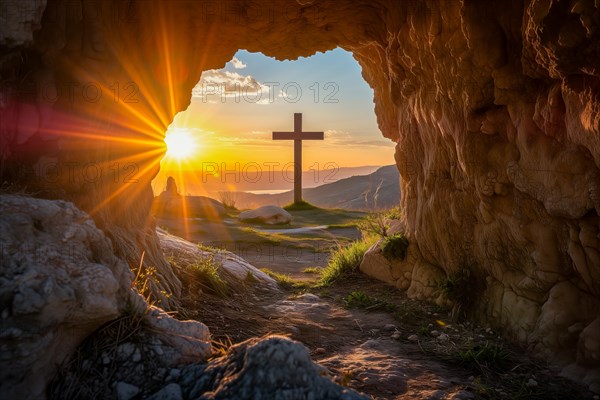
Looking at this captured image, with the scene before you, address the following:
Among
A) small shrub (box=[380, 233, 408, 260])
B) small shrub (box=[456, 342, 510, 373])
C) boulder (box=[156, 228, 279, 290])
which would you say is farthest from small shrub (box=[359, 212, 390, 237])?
small shrub (box=[456, 342, 510, 373])

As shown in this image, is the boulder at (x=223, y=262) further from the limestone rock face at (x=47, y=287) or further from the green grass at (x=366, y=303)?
the limestone rock face at (x=47, y=287)

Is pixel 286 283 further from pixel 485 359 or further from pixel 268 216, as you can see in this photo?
pixel 268 216

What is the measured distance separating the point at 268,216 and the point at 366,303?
11738 mm

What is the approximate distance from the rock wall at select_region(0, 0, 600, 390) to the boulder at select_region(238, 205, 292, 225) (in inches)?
455

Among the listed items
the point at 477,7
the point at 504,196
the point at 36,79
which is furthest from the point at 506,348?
the point at 36,79

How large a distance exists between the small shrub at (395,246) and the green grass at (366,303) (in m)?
0.90

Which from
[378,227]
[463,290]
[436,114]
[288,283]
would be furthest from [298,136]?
[463,290]

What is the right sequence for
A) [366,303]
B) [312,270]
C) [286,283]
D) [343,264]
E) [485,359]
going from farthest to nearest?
[312,270]
[343,264]
[286,283]
[366,303]
[485,359]

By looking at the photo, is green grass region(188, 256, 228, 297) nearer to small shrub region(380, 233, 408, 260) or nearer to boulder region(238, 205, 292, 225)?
small shrub region(380, 233, 408, 260)

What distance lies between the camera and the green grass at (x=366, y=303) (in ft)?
20.6

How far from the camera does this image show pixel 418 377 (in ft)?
12.8

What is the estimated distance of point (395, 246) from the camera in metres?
7.26

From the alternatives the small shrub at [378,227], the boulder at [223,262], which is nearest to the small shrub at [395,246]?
the small shrub at [378,227]

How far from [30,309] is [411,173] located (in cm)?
562
